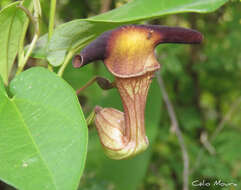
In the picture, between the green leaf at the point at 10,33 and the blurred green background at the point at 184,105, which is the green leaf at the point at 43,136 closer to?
the green leaf at the point at 10,33

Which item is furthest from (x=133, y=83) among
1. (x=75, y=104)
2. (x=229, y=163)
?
(x=229, y=163)

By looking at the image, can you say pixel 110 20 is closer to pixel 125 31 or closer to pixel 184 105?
pixel 125 31

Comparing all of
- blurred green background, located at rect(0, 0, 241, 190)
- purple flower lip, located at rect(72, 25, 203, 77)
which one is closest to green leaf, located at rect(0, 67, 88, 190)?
purple flower lip, located at rect(72, 25, 203, 77)

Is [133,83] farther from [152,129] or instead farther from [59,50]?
[152,129]

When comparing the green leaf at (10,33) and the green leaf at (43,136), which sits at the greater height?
the green leaf at (10,33)

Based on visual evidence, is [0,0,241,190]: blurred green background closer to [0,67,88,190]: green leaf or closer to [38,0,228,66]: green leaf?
[38,0,228,66]: green leaf

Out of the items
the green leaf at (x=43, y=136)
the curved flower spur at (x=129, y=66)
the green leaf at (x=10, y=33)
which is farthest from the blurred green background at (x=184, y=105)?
the green leaf at (x=43, y=136)
